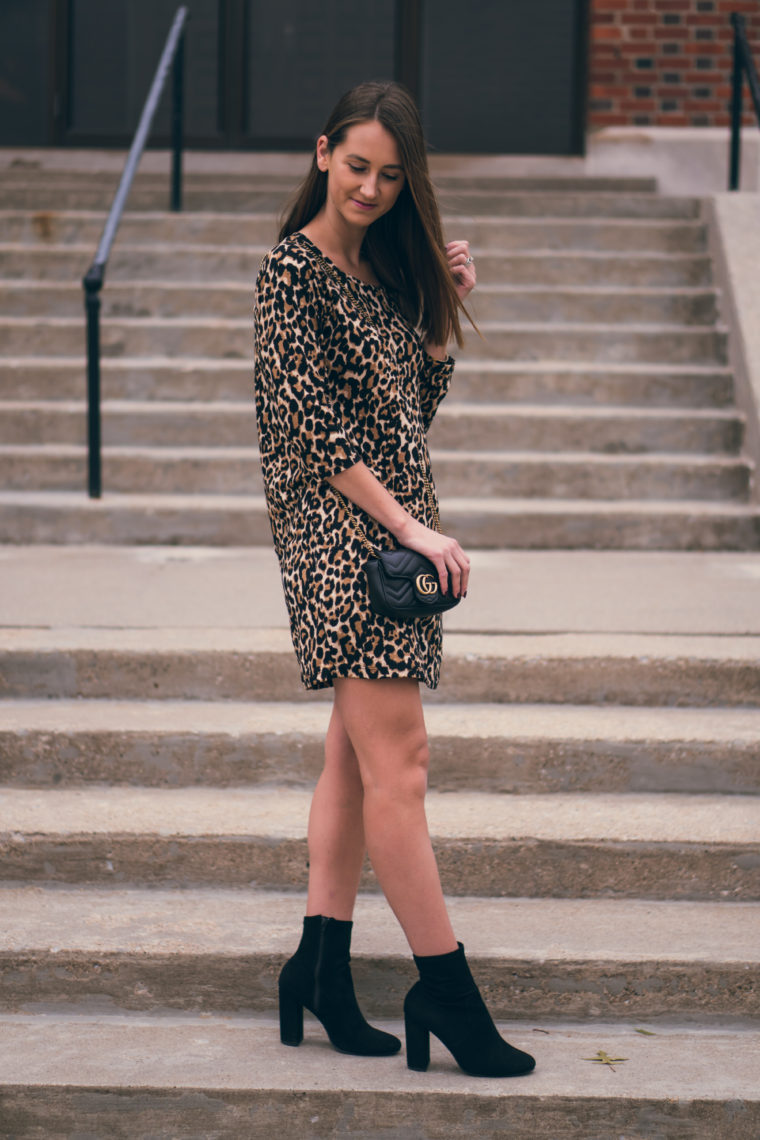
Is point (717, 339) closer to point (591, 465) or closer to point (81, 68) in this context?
point (591, 465)

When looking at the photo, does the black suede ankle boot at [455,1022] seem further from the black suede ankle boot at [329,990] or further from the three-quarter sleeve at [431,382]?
the three-quarter sleeve at [431,382]

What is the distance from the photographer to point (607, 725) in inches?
137

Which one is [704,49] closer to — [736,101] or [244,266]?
[736,101]

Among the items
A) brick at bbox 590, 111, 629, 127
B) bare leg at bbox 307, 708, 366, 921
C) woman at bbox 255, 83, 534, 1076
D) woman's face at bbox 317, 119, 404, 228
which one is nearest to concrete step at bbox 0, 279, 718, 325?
brick at bbox 590, 111, 629, 127

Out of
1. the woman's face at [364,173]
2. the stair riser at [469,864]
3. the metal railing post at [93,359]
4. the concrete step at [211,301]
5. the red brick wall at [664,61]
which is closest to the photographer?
the woman's face at [364,173]

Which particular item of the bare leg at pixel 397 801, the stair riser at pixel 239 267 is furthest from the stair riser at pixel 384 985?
the stair riser at pixel 239 267

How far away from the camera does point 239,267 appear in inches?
267

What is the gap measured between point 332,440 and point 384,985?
1210 millimetres

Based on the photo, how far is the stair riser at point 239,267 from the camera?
22.1 ft

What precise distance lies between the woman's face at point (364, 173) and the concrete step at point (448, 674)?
1.59 metres

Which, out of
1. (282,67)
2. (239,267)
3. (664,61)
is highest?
(282,67)

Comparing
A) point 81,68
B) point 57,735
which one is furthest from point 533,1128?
point 81,68

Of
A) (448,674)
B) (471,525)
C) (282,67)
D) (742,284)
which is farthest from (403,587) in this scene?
(282,67)

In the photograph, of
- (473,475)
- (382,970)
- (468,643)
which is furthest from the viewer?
(473,475)
